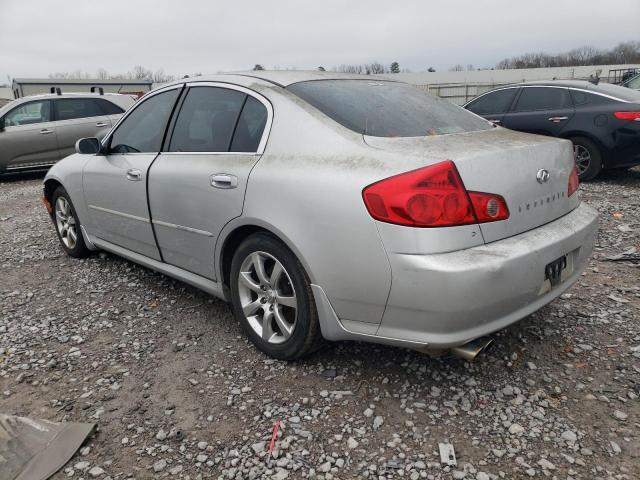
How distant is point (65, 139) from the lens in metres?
10.3

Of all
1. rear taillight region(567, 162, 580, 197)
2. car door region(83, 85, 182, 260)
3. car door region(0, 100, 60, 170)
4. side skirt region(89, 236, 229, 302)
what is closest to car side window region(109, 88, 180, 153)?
car door region(83, 85, 182, 260)

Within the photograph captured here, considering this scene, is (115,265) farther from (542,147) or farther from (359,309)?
(542,147)

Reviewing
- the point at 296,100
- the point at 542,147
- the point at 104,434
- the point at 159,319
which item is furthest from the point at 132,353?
the point at 542,147

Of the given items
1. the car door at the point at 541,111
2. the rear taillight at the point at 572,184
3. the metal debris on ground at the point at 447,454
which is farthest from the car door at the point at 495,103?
the metal debris on ground at the point at 447,454

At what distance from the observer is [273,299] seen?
2781 millimetres

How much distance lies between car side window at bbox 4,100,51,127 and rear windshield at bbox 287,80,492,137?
30.3ft

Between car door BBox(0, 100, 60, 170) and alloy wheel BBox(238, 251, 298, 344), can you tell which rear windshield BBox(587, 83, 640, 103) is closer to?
alloy wheel BBox(238, 251, 298, 344)

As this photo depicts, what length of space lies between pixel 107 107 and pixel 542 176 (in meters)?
10.3

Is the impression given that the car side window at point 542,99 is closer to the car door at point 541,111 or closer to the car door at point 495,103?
the car door at point 541,111

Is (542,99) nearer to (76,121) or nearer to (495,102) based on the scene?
(495,102)

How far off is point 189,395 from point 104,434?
44cm

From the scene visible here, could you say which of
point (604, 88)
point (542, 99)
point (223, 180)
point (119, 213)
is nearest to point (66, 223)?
point (119, 213)

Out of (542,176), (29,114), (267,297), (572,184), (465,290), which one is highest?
(29,114)

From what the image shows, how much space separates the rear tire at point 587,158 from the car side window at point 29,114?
977 cm
